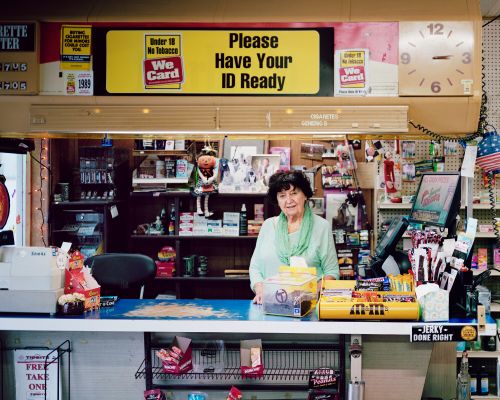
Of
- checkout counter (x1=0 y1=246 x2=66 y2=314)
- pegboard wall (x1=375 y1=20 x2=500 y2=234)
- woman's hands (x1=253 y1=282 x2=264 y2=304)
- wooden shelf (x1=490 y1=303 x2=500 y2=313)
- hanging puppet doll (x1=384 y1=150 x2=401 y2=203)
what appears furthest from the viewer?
pegboard wall (x1=375 y1=20 x2=500 y2=234)

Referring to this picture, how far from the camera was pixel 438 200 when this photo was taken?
3268 mm

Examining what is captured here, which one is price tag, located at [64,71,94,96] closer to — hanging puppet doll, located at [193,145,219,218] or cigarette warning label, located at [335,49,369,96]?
cigarette warning label, located at [335,49,369,96]

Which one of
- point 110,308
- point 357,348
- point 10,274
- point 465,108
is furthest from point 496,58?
point 10,274

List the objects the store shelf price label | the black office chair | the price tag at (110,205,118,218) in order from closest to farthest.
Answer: the store shelf price label
the black office chair
the price tag at (110,205,118,218)

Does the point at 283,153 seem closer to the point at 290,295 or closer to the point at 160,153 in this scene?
the point at 160,153

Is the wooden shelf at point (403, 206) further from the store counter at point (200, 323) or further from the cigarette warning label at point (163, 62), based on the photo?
the cigarette warning label at point (163, 62)

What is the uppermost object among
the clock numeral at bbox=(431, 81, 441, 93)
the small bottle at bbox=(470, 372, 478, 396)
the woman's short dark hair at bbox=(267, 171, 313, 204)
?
the clock numeral at bbox=(431, 81, 441, 93)

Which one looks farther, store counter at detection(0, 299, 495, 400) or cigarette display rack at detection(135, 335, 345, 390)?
cigarette display rack at detection(135, 335, 345, 390)

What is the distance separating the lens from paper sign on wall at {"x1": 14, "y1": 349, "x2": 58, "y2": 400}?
3105 millimetres

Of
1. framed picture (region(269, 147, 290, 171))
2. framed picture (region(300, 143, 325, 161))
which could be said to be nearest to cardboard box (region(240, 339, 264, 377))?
framed picture (region(269, 147, 290, 171))

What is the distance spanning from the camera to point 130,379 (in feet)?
10.1

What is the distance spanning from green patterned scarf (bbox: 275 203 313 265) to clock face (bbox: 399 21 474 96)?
3.88ft

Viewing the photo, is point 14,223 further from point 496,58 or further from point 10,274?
point 496,58

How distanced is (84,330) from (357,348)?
141 centimetres
